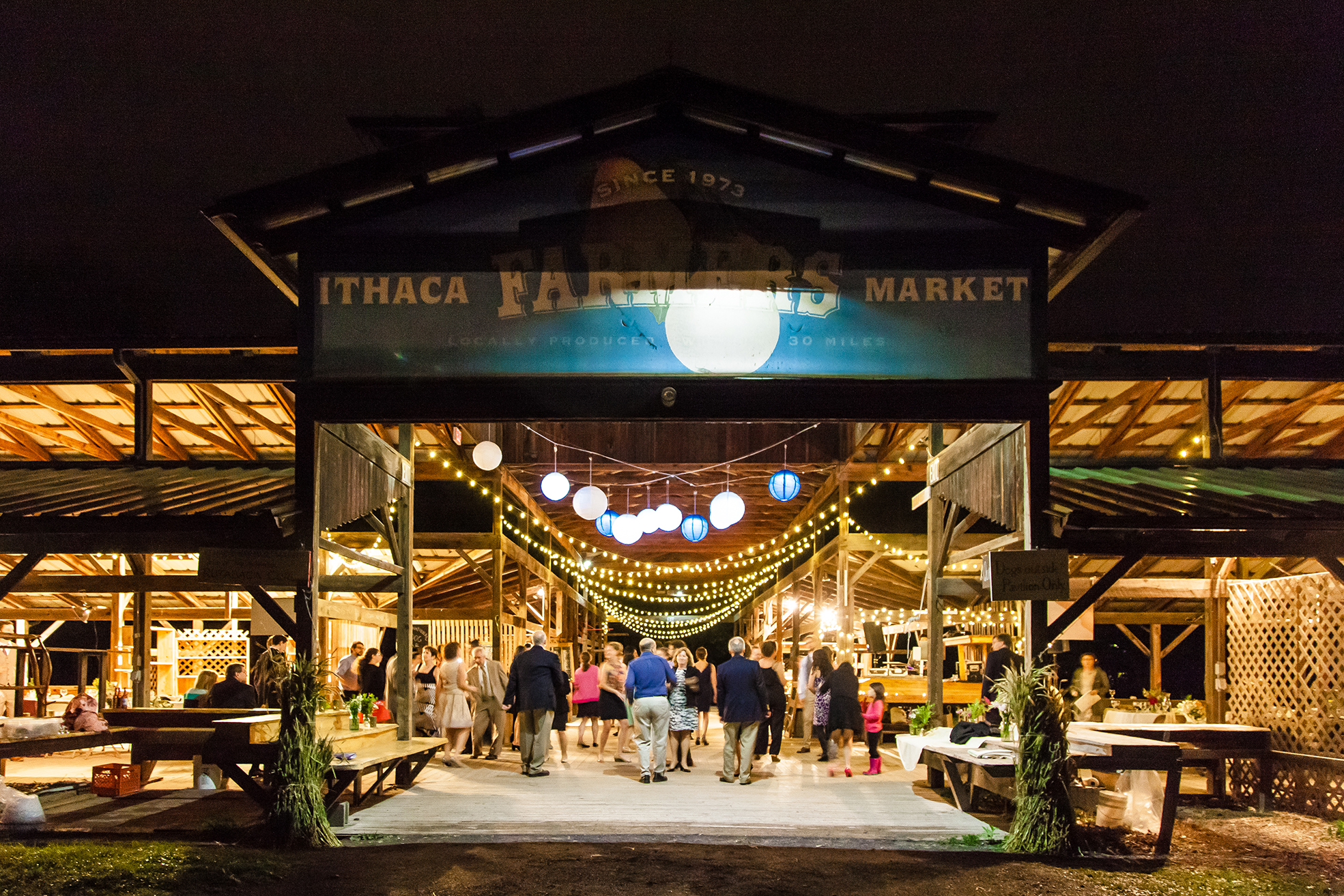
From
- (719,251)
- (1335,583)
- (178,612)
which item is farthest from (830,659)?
(178,612)

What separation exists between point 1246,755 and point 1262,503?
134 inches

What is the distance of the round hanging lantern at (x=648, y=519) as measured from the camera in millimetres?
14797

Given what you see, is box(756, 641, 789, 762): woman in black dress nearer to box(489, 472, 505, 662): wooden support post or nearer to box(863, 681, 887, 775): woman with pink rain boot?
box(863, 681, 887, 775): woman with pink rain boot

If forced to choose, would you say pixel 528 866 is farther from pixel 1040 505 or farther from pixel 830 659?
pixel 830 659

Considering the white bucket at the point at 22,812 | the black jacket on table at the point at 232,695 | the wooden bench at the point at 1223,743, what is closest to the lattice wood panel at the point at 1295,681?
the wooden bench at the point at 1223,743

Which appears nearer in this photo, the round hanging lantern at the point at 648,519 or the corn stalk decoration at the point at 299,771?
the corn stalk decoration at the point at 299,771

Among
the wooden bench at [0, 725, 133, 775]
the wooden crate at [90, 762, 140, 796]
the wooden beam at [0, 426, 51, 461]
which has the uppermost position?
the wooden beam at [0, 426, 51, 461]

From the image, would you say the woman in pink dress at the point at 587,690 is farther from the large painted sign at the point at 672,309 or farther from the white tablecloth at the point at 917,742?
the large painted sign at the point at 672,309

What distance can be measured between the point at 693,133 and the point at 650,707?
621cm

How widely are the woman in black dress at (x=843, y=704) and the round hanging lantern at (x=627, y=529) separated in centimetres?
357

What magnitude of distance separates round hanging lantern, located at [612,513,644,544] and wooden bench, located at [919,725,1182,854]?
621 cm

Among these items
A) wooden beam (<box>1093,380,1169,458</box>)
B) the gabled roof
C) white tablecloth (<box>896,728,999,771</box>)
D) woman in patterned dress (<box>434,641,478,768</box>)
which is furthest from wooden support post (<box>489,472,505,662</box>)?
wooden beam (<box>1093,380,1169,458</box>)

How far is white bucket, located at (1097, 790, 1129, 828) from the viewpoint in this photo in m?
8.53

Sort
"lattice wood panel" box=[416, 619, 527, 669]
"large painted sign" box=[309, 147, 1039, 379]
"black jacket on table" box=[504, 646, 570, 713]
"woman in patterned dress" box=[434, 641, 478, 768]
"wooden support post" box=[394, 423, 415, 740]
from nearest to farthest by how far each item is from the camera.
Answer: "large painted sign" box=[309, 147, 1039, 379], "wooden support post" box=[394, 423, 415, 740], "black jacket on table" box=[504, 646, 570, 713], "woman in patterned dress" box=[434, 641, 478, 768], "lattice wood panel" box=[416, 619, 527, 669]
